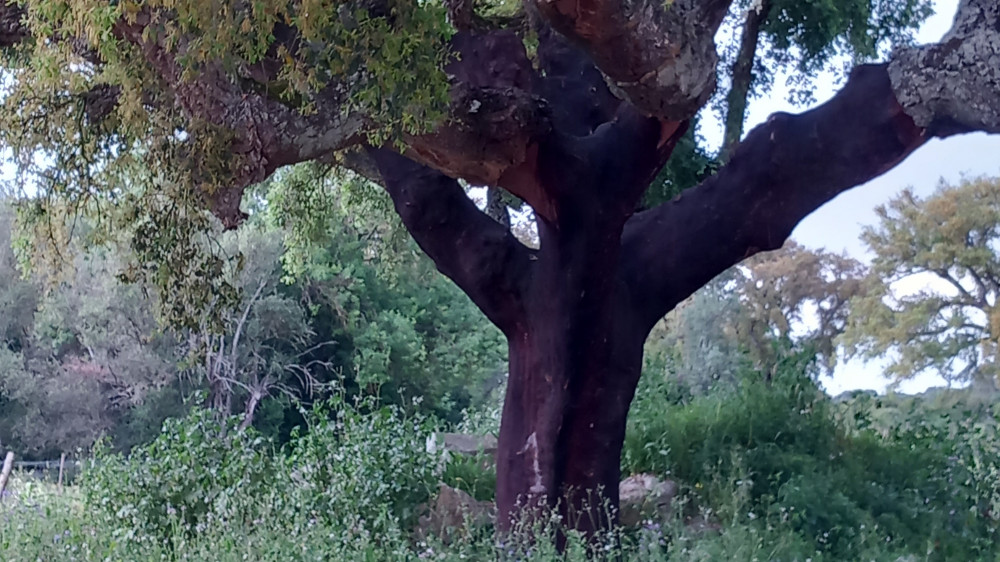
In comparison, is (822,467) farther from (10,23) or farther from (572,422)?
(10,23)

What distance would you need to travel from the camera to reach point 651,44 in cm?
464

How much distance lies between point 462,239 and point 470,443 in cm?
317

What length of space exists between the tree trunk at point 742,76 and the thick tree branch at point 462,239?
2.71 meters

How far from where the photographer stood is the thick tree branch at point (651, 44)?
14.3ft

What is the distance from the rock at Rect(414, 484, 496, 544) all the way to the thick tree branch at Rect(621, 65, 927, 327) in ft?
5.87

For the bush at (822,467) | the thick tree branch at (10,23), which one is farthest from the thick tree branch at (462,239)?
the thick tree branch at (10,23)

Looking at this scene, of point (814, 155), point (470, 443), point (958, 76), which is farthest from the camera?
point (470, 443)

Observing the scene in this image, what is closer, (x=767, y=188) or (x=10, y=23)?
(x=10, y=23)

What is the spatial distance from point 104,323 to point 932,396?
17870 millimetres

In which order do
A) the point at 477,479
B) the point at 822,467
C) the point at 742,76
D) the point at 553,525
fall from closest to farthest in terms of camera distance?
the point at 553,525 < the point at 822,467 < the point at 477,479 < the point at 742,76

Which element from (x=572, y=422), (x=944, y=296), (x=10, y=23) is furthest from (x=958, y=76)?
(x=944, y=296)

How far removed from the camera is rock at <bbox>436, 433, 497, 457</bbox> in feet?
28.6

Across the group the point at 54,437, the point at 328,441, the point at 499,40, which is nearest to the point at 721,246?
the point at 499,40

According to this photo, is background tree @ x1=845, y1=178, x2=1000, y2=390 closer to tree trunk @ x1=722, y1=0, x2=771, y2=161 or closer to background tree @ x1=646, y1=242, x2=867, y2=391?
background tree @ x1=646, y1=242, x2=867, y2=391
